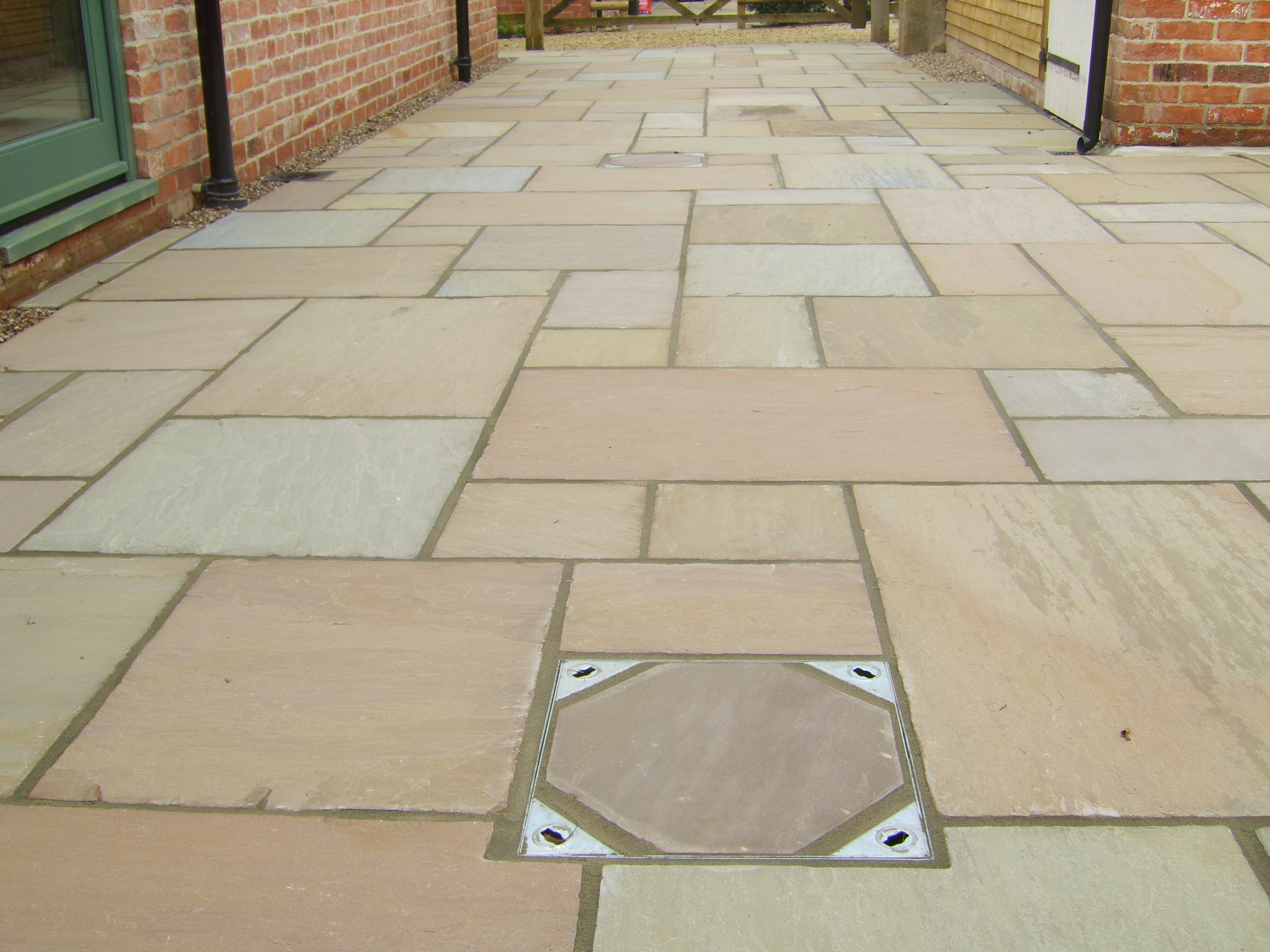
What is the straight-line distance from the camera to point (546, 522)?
2.13 meters

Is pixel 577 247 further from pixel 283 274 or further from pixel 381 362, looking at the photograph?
pixel 381 362

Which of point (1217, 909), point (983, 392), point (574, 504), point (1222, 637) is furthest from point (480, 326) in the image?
point (1217, 909)

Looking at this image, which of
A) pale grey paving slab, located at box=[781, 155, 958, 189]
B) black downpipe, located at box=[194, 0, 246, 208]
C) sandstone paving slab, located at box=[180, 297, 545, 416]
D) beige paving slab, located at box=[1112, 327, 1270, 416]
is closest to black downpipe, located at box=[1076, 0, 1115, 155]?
pale grey paving slab, located at box=[781, 155, 958, 189]

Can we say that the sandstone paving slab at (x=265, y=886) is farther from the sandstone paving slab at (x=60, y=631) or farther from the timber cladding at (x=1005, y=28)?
the timber cladding at (x=1005, y=28)

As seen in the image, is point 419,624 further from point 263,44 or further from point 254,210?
point 263,44

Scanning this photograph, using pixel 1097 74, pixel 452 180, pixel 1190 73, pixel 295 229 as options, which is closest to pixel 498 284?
pixel 295 229

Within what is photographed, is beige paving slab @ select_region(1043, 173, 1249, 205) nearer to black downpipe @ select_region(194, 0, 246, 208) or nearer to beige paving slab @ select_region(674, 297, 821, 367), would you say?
beige paving slab @ select_region(674, 297, 821, 367)

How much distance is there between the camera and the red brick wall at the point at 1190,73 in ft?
16.8

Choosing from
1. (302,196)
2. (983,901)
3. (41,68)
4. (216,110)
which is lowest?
(983,901)

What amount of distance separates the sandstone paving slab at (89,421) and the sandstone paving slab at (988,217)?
2.47m

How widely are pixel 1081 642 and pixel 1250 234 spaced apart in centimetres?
284

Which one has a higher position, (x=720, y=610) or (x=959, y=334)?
(x=959, y=334)

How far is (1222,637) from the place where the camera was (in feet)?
5.77

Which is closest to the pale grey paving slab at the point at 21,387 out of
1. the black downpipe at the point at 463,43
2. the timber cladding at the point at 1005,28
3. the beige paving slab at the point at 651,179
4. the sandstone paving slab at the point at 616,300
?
the sandstone paving slab at the point at 616,300
